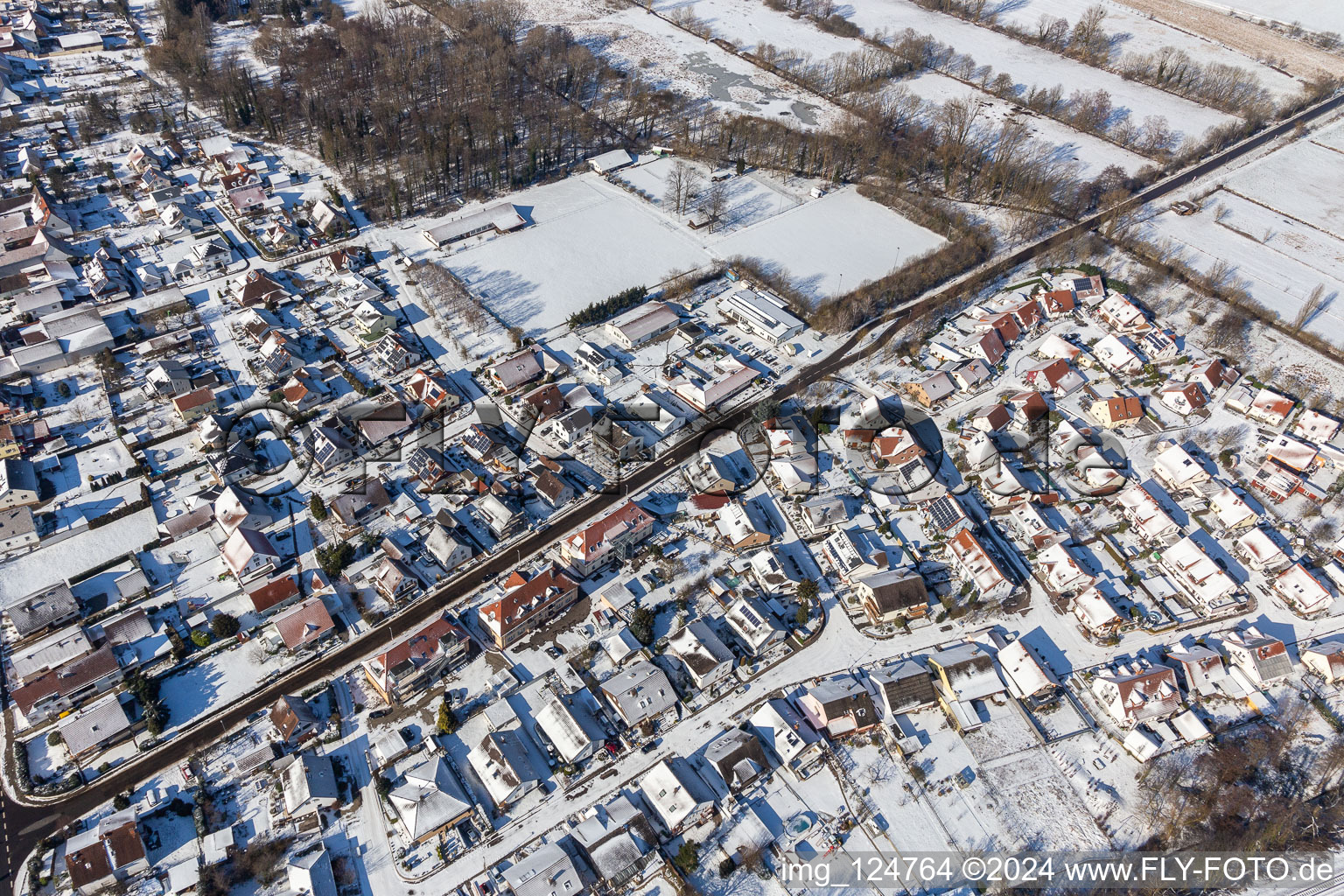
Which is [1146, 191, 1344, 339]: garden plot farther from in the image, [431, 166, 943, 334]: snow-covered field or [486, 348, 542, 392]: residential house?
[486, 348, 542, 392]: residential house

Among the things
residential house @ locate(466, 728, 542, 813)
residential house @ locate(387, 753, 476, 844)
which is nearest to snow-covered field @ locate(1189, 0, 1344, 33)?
residential house @ locate(466, 728, 542, 813)

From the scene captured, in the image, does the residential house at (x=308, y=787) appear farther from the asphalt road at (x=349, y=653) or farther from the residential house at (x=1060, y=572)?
the residential house at (x=1060, y=572)

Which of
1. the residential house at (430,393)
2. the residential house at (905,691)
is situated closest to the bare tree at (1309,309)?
the residential house at (905,691)

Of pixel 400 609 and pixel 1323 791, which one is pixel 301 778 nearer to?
pixel 400 609

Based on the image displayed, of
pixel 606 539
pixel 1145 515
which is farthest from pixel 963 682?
pixel 606 539

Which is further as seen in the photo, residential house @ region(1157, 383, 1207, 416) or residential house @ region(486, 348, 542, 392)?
residential house @ region(486, 348, 542, 392)
